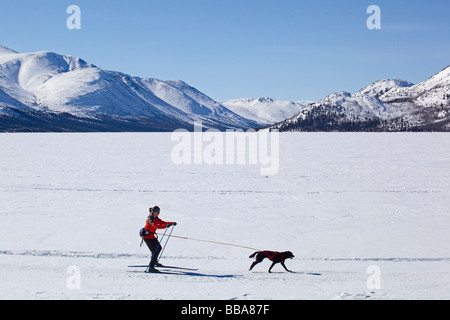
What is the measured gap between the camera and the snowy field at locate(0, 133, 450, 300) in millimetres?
7434

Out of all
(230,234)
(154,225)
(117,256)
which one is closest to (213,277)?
(154,225)

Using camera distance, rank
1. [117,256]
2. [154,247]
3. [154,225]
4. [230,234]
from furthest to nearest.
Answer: [230,234], [117,256], [154,247], [154,225]

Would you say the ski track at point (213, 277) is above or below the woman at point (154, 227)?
below

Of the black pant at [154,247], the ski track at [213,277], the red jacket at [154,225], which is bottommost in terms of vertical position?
the ski track at [213,277]

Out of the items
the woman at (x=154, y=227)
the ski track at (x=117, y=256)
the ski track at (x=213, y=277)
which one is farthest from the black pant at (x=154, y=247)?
the ski track at (x=117, y=256)

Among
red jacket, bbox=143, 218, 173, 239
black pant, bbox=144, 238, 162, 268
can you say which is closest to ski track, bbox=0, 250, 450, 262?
black pant, bbox=144, 238, 162, 268

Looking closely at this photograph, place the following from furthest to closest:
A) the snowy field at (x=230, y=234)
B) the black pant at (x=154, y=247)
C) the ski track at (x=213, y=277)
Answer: the black pant at (x=154, y=247), the snowy field at (x=230, y=234), the ski track at (x=213, y=277)

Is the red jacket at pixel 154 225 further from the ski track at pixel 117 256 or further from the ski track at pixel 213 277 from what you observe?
the ski track at pixel 117 256

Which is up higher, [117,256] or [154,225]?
[154,225]

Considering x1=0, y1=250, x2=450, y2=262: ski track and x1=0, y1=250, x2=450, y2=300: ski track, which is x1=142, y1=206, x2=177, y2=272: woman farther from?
x1=0, y1=250, x2=450, y2=262: ski track

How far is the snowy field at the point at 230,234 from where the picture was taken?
24.4ft

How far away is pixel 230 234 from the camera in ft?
38.2

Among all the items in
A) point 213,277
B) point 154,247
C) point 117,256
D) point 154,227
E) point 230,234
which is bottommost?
point 213,277

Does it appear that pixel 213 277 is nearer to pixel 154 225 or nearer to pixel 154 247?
pixel 154 247
